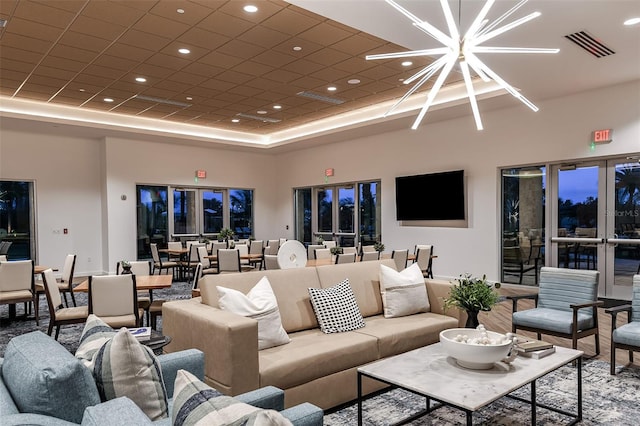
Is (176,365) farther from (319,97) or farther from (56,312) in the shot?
(319,97)

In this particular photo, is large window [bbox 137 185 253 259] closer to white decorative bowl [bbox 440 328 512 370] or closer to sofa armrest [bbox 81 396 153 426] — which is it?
white decorative bowl [bbox 440 328 512 370]

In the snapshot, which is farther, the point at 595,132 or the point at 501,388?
the point at 595,132

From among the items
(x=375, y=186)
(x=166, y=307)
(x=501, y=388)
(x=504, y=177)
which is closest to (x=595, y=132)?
(x=504, y=177)

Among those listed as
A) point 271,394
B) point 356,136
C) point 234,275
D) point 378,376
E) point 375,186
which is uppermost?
point 356,136

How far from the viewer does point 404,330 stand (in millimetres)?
3635

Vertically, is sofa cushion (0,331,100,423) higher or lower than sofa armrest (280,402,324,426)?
higher

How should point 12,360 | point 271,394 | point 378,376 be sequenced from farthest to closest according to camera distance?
point 378,376, point 271,394, point 12,360

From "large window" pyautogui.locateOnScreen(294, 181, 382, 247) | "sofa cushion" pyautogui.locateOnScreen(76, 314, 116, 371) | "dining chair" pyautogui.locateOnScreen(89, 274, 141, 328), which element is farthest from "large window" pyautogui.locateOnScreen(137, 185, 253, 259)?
"sofa cushion" pyautogui.locateOnScreen(76, 314, 116, 371)

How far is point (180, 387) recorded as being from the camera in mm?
1272

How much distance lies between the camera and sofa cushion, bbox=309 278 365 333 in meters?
3.60

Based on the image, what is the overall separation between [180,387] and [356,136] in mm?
10020

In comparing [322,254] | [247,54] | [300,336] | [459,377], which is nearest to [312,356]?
[300,336]

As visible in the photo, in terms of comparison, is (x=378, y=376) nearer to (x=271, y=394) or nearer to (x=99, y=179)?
(x=271, y=394)

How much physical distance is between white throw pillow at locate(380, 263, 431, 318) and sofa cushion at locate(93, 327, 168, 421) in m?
2.72
